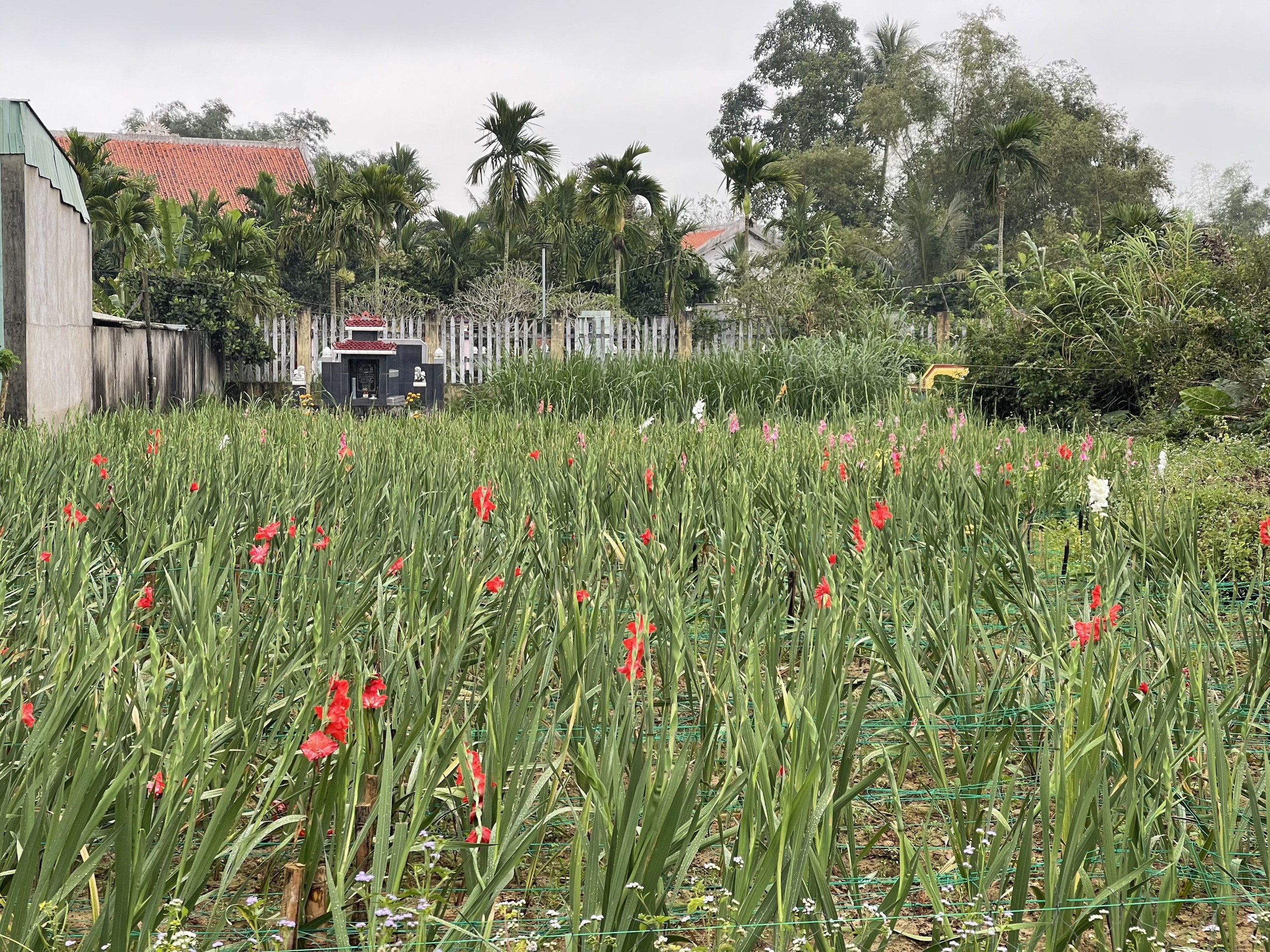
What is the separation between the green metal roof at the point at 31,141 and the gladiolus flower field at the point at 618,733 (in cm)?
498

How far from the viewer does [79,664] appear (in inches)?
68.1

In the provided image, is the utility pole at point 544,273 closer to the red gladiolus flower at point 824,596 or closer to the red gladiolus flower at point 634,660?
the red gladiolus flower at point 824,596

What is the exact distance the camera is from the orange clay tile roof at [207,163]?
106 feet

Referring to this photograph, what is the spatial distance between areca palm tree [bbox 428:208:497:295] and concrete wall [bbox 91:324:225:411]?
36.3 feet

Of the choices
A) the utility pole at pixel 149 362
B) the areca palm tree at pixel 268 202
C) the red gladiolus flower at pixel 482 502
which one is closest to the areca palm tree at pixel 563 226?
the areca palm tree at pixel 268 202

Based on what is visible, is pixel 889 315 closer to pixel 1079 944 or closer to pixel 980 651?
pixel 980 651

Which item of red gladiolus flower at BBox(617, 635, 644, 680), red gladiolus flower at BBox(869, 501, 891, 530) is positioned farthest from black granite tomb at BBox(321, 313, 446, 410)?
red gladiolus flower at BBox(617, 635, 644, 680)

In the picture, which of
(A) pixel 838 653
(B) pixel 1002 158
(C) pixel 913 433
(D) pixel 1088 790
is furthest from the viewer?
(B) pixel 1002 158

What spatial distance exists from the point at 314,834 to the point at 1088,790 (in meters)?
0.92

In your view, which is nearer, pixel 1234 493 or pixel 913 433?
pixel 1234 493

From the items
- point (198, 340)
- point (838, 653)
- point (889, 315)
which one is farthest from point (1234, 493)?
point (198, 340)

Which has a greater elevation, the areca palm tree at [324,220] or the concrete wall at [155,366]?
the areca palm tree at [324,220]

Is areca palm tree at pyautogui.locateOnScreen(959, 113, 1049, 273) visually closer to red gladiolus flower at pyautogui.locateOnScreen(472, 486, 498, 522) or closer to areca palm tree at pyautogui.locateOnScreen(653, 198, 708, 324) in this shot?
areca palm tree at pyautogui.locateOnScreen(653, 198, 708, 324)

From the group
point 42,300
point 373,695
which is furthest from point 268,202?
point 373,695
